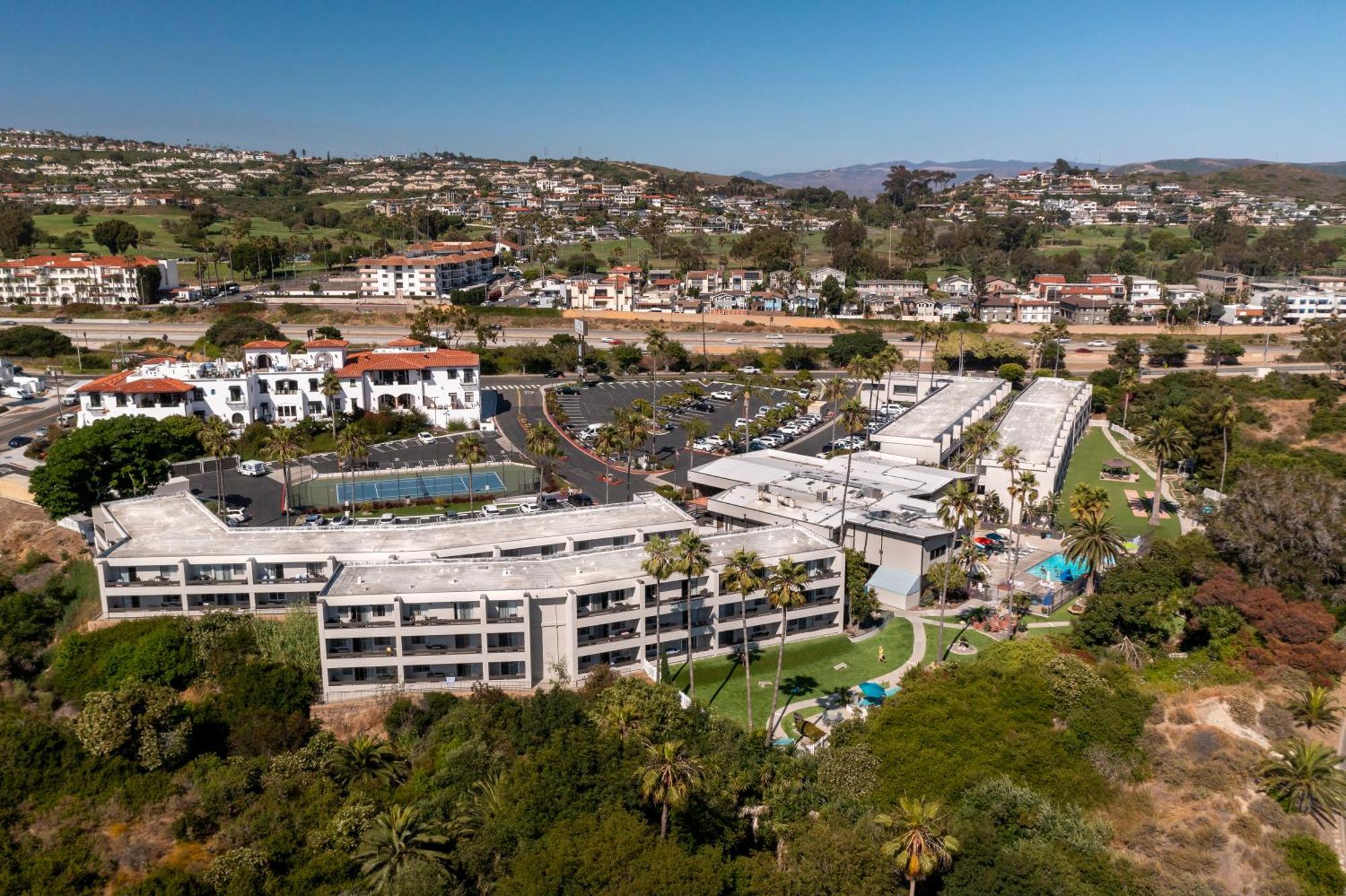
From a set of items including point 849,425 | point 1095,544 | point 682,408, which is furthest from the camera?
point 682,408

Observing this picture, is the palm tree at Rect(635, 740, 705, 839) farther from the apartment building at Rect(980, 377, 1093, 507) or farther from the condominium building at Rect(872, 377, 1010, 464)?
the condominium building at Rect(872, 377, 1010, 464)

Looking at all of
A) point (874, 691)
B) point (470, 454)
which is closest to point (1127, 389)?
point (874, 691)

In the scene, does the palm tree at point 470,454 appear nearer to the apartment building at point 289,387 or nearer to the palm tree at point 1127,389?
the apartment building at point 289,387

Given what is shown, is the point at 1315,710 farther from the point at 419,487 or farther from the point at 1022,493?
the point at 419,487

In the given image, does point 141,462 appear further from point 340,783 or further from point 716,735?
point 716,735

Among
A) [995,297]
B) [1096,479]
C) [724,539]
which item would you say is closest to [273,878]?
[724,539]

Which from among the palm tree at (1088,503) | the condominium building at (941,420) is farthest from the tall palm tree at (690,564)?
the condominium building at (941,420)
